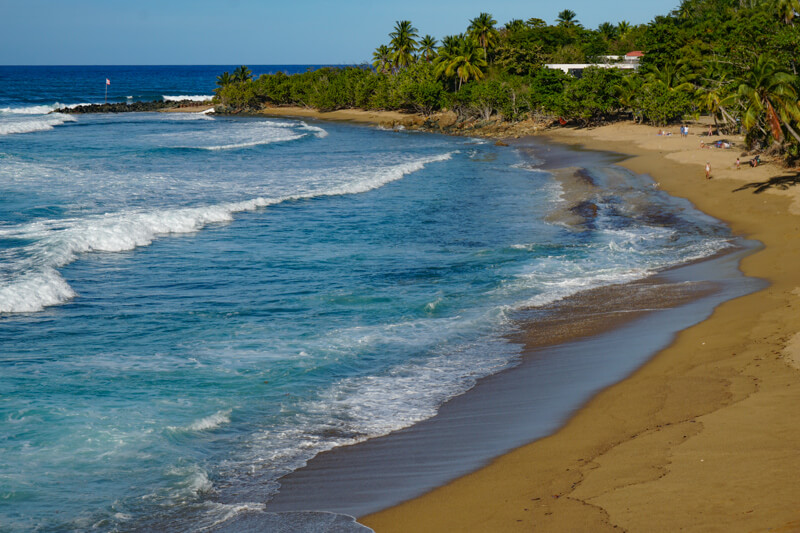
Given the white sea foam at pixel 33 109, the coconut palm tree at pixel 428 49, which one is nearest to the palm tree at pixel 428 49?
the coconut palm tree at pixel 428 49

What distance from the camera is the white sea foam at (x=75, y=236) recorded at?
18.0m

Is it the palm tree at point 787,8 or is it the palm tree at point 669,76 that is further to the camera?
the palm tree at point 669,76

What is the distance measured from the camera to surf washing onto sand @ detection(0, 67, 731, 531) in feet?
32.0

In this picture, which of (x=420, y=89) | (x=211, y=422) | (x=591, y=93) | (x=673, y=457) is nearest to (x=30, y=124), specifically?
(x=420, y=89)

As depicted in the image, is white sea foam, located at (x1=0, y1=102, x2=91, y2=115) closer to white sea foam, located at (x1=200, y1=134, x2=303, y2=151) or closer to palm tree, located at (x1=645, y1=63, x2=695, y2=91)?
white sea foam, located at (x1=200, y1=134, x2=303, y2=151)

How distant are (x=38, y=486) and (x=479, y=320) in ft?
31.6

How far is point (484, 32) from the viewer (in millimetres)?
85938

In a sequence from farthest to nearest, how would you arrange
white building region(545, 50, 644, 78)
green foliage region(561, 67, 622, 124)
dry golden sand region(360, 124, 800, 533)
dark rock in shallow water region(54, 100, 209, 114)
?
dark rock in shallow water region(54, 100, 209, 114), white building region(545, 50, 644, 78), green foliage region(561, 67, 622, 124), dry golden sand region(360, 124, 800, 533)

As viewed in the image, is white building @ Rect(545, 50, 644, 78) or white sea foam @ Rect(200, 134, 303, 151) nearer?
white sea foam @ Rect(200, 134, 303, 151)

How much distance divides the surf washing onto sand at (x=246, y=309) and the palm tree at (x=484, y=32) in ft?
160

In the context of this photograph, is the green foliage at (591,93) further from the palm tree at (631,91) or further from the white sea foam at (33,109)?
the white sea foam at (33,109)

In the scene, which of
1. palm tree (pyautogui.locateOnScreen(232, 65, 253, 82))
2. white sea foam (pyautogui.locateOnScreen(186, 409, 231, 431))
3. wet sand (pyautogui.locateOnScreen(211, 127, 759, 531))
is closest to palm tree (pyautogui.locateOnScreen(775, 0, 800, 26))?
wet sand (pyautogui.locateOnScreen(211, 127, 759, 531))

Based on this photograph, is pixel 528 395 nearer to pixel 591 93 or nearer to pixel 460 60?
pixel 591 93

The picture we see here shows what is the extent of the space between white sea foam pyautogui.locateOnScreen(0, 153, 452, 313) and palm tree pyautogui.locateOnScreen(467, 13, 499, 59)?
5702cm
